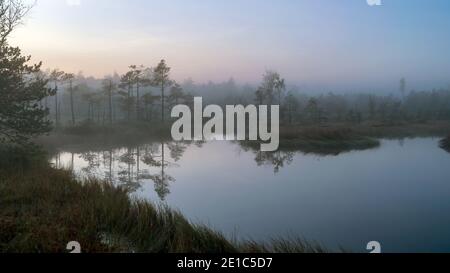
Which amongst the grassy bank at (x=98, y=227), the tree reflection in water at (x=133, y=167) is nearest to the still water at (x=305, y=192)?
the tree reflection in water at (x=133, y=167)

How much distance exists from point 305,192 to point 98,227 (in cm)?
723

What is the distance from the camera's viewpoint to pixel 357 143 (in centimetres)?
2531

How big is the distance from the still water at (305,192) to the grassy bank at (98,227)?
64.1 inches

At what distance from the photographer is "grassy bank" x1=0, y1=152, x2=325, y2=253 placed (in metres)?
4.73

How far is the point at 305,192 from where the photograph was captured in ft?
35.8

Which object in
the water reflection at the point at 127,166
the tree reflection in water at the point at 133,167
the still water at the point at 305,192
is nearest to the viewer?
the still water at the point at 305,192

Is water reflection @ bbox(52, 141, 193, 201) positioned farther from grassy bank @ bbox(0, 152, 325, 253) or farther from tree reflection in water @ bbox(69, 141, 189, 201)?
grassy bank @ bbox(0, 152, 325, 253)

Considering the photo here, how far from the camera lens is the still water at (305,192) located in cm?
721

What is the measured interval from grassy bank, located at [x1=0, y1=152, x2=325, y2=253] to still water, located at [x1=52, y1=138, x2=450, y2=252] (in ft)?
5.34

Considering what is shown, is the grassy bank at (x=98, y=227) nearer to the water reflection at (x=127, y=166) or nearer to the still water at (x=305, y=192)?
the still water at (x=305, y=192)

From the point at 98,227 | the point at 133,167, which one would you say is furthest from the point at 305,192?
the point at 133,167

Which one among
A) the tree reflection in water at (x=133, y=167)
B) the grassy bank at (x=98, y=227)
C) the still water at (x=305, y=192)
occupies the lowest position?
the still water at (x=305, y=192)
